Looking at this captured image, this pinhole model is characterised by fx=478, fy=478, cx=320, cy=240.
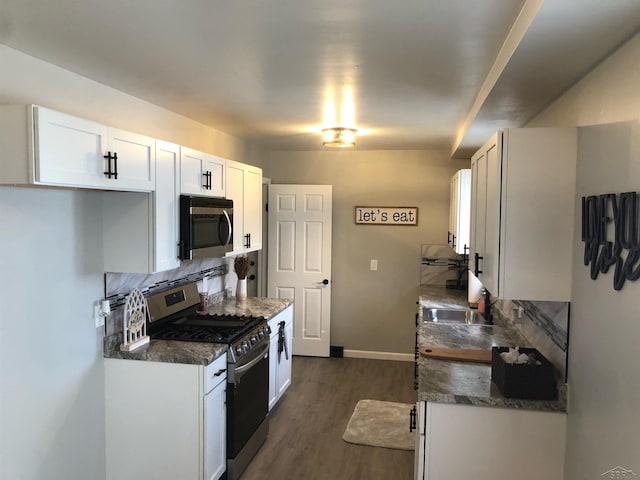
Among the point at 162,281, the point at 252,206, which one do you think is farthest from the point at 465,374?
the point at 252,206

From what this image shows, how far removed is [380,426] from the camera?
383cm

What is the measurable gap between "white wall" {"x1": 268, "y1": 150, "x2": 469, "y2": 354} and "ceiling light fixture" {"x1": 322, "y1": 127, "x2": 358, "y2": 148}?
1.33 meters

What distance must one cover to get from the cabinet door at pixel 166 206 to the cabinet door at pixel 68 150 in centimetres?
51

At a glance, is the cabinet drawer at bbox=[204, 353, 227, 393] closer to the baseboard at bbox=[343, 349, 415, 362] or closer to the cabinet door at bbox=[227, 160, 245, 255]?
the cabinet door at bbox=[227, 160, 245, 255]

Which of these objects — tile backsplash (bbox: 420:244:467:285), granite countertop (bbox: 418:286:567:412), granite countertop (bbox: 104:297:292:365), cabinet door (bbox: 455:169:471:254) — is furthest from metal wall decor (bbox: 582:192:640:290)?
tile backsplash (bbox: 420:244:467:285)

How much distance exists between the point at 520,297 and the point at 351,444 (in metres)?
1.98

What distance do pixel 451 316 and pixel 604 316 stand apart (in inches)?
100

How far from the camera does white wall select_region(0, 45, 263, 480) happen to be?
214 cm

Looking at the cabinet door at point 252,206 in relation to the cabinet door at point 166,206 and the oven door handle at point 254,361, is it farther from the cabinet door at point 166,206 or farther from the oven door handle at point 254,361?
the cabinet door at point 166,206

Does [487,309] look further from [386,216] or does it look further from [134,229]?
[134,229]

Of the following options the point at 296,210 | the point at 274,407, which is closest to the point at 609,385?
the point at 274,407

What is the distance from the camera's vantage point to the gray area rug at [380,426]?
358cm

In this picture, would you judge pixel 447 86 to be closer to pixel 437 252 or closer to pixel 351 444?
pixel 351 444

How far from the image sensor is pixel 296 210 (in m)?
5.46
